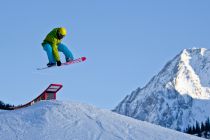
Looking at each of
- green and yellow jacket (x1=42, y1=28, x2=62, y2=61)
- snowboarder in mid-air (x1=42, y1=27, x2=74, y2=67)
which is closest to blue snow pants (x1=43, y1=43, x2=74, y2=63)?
→ snowboarder in mid-air (x1=42, y1=27, x2=74, y2=67)

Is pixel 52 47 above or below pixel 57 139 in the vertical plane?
above

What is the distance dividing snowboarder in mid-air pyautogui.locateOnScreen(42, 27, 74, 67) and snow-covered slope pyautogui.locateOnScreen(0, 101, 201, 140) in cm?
357

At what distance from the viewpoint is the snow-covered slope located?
50.4 ft

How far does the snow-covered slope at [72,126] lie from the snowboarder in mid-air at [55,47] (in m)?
3.57

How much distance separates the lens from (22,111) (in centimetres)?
1781

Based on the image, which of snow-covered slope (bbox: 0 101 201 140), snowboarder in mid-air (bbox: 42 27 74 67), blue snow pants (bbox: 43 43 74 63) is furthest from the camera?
blue snow pants (bbox: 43 43 74 63)

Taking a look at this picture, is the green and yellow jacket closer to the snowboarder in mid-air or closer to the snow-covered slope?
the snowboarder in mid-air

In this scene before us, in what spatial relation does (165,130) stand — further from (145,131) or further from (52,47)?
(52,47)

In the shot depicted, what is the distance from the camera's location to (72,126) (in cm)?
1620

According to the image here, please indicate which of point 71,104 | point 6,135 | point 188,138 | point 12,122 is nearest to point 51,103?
point 71,104

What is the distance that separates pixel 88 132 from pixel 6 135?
2258 millimetres

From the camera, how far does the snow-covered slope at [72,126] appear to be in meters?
15.4

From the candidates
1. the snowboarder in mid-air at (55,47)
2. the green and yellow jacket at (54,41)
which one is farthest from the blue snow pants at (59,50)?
the green and yellow jacket at (54,41)

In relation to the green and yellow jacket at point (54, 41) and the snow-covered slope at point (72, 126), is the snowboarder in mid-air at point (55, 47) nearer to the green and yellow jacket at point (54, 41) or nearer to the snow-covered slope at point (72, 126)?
the green and yellow jacket at point (54, 41)
